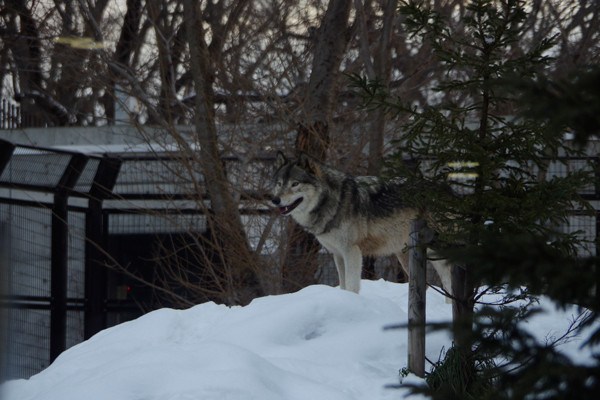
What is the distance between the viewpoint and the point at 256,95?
1114 cm

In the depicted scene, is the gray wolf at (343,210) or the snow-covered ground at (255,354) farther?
the gray wolf at (343,210)

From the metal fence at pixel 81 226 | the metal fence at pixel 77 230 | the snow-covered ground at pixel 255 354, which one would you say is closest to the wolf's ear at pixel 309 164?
the snow-covered ground at pixel 255 354

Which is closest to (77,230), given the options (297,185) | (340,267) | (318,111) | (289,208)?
(318,111)

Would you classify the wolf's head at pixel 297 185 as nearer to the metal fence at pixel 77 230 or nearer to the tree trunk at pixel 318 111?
the tree trunk at pixel 318 111

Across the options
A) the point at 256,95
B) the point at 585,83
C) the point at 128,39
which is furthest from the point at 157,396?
the point at 128,39

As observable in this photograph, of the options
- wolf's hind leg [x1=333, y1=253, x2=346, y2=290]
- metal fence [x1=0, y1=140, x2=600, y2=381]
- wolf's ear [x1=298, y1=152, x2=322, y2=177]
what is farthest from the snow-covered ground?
metal fence [x1=0, y1=140, x2=600, y2=381]

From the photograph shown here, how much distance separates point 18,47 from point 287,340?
15.9 meters

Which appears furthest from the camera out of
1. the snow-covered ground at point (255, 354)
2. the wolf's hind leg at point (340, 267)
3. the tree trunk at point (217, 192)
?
the tree trunk at point (217, 192)

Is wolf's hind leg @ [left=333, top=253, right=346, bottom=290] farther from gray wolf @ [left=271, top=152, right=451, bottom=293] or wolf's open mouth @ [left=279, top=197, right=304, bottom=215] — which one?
wolf's open mouth @ [left=279, top=197, right=304, bottom=215]

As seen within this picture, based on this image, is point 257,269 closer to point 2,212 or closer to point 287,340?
point 2,212

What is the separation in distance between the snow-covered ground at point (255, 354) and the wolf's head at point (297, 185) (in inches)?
44.6

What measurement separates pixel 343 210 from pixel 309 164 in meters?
0.65

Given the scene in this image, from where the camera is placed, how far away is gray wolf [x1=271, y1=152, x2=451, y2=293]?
710cm

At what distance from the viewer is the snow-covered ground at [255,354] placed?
4289 millimetres
